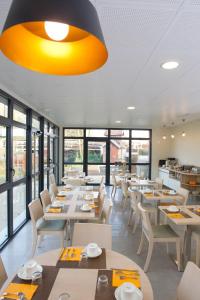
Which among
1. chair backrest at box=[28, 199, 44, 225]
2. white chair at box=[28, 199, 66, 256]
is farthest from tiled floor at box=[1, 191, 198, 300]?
chair backrest at box=[28, 199, 44, 225]

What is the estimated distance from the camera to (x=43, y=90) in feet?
10.8

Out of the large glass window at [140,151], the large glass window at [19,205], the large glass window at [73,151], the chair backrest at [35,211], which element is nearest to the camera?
the chair backrest at [35,211]

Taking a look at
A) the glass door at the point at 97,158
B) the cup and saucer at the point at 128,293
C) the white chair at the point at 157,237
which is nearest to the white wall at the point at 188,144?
the glass door at the point at 97,158

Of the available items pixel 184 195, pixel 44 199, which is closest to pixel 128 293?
pixel 44 199

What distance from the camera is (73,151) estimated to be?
8.52 m

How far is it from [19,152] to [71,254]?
3022 mm

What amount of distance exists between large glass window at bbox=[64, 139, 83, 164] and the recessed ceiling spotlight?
254 inches

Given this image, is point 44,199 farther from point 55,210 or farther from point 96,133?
point 96,133

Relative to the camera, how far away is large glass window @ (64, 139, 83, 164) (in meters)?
8.48

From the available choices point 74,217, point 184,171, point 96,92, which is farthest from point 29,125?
point 184,171

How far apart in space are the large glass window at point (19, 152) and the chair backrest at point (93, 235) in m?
2.24

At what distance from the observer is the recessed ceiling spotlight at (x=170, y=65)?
2.14 meters

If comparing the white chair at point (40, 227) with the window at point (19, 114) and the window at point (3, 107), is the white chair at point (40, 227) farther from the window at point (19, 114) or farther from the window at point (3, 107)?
the window at point (19, 114)

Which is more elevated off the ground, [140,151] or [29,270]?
[140,151]
